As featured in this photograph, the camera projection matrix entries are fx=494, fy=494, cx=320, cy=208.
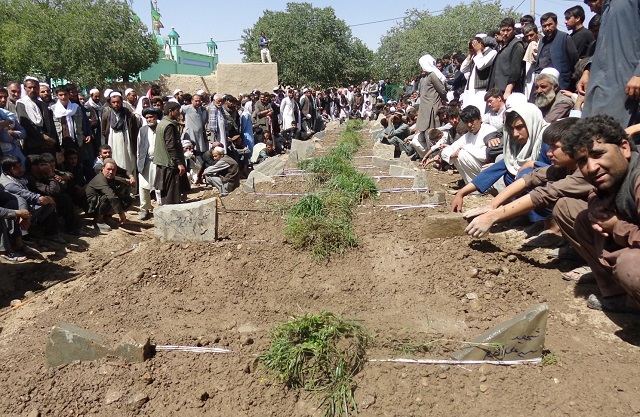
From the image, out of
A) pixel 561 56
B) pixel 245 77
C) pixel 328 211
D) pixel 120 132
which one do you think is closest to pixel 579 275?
pixel 328 211

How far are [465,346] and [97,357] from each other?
6.57 ft

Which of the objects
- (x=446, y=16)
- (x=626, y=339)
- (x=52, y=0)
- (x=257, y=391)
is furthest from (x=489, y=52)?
→ (x=446, y=16)

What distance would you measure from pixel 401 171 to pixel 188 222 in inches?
135

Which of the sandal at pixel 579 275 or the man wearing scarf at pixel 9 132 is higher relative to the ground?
the man wearing scarf at pixel 9 132

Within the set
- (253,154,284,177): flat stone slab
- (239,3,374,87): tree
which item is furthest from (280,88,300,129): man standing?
(239,3,374,87): tree

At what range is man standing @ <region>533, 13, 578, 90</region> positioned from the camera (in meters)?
5.31

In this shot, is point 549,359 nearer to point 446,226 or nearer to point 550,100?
point 446,226

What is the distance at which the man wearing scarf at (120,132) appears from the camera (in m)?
6.62

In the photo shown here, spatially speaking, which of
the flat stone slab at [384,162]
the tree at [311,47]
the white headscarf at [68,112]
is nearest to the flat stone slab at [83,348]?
the white headscarf at [68,112]

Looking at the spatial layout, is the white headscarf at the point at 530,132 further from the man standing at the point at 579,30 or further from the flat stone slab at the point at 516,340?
the flat stone slab at the point at 516,340

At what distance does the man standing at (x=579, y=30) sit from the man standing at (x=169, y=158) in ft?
15.1

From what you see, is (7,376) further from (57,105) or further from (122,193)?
(57,105)

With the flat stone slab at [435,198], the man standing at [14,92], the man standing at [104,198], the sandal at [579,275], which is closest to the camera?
the sandal at [579,275]

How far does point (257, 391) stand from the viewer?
96.6 inches
